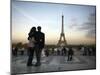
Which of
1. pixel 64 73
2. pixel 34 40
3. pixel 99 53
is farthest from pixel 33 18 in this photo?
pixel 99 53

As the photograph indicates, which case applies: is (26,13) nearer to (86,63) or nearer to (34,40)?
(34,40)

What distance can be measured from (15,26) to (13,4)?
9.7 inches

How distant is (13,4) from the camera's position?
222 cm

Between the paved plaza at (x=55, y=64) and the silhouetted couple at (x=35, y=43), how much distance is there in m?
0.05

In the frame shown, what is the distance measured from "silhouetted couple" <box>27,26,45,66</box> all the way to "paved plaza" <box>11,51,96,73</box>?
1.9 inches

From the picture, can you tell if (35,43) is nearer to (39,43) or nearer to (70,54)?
(39,43)

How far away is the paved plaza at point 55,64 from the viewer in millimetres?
2236

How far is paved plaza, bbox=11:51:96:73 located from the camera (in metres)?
2.24

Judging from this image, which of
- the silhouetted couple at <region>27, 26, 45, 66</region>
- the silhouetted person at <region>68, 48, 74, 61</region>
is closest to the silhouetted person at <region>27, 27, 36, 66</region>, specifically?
the silhouetted couple at <region>27, 26, 45, 66</region>

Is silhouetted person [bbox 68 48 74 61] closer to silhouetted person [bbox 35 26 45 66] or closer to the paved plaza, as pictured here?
the paved plaza

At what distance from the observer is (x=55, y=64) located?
7.81 feet

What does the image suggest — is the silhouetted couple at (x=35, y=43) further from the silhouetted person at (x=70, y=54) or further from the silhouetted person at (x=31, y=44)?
the silhouetted person at (x=70, y=54)

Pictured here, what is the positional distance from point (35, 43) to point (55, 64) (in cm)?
35

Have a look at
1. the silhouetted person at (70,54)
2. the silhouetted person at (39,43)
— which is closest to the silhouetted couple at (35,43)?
the silhouetted person at (39,43)
